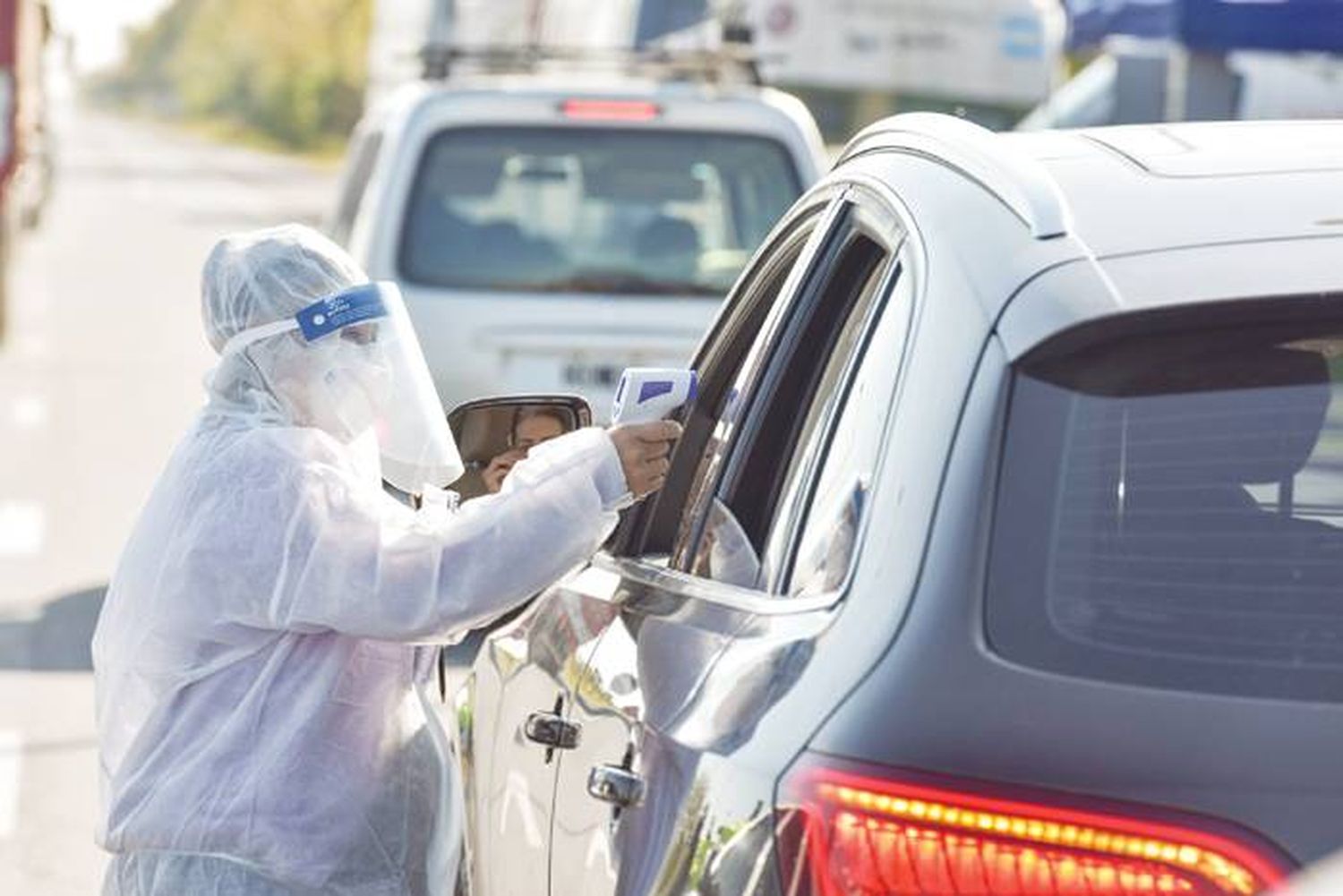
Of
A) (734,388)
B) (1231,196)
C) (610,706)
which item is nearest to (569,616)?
(734,388)

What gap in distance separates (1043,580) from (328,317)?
52.3 inches

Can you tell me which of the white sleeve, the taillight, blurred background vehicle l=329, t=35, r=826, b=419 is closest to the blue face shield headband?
the white sleeve

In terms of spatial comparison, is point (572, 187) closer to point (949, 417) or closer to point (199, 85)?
point (949, 417)

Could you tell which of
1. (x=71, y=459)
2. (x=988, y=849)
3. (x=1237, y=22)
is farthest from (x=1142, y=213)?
(x=71, y=459)

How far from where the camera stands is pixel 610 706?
12.5ft

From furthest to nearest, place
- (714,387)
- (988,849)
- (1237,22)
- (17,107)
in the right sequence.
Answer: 1. (17,107)
2. (1237,22)
3. (714,387)
4. (988,849)

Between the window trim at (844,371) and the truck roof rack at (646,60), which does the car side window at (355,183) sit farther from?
the window trim at (844,371)

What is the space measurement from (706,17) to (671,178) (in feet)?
38.4

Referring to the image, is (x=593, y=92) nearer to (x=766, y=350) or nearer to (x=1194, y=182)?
(x=766, y=350)

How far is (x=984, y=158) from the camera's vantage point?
3557 mm

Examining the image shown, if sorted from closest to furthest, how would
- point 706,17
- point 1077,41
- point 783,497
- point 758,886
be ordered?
point 758,886, point 783,497, point 1077,41, point 706,17

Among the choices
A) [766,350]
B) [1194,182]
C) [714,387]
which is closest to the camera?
[1194,182]

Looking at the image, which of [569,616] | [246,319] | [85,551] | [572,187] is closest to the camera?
[246,319]

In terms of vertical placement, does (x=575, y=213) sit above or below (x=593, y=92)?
below
